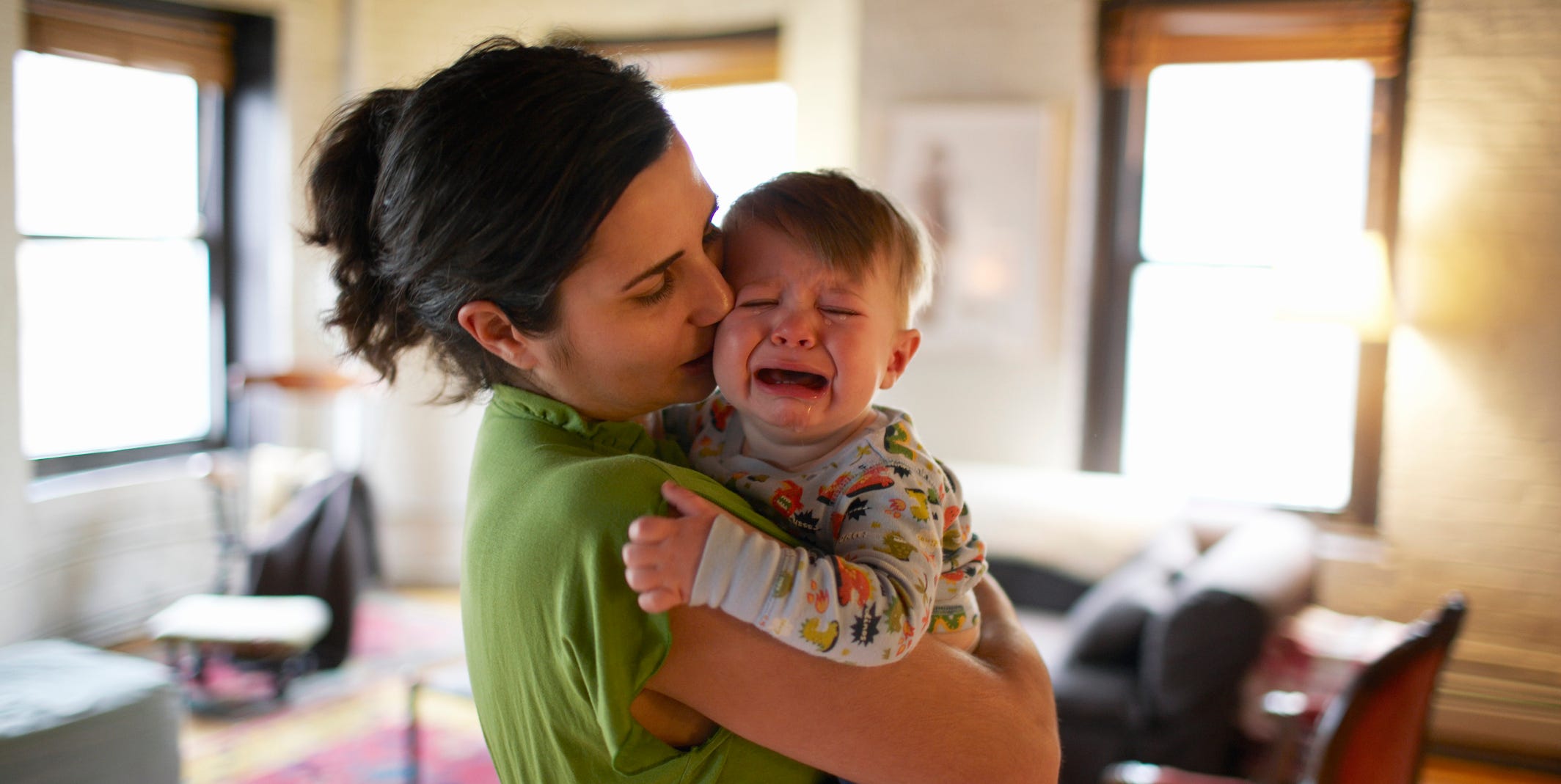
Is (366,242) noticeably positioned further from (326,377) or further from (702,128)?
(702,128)

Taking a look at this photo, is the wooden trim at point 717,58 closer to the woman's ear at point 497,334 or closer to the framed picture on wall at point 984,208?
the framed picture on wall at point 984,208

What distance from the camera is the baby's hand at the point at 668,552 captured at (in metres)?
0.79

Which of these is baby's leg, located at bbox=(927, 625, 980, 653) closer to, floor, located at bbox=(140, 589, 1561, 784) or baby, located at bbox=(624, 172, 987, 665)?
baby, located at bbox=(624, 172, 987, 665)

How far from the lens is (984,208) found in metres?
4.80

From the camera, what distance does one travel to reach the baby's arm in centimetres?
80

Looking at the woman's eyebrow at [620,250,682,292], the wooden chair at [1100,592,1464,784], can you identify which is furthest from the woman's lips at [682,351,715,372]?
the wooden chair at [1100,592,1464,784]

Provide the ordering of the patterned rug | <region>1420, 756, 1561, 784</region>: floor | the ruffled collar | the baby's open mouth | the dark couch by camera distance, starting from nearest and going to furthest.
A: the ruffled collar, the baby's open mouth, the dark couch, the patterned rug, <region>1420, 756, 1561, 784</region>: floor

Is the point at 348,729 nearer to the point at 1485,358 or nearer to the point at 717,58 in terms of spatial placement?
the point at 717,58

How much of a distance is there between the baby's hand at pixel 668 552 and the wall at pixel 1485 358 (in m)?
3.98

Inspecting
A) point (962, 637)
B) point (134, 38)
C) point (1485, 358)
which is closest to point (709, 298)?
point (962, 637)

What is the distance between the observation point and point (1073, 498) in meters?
4.30

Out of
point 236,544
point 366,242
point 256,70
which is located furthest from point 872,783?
point 256,70

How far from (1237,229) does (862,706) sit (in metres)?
4.13

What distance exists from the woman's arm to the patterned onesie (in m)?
0.02
